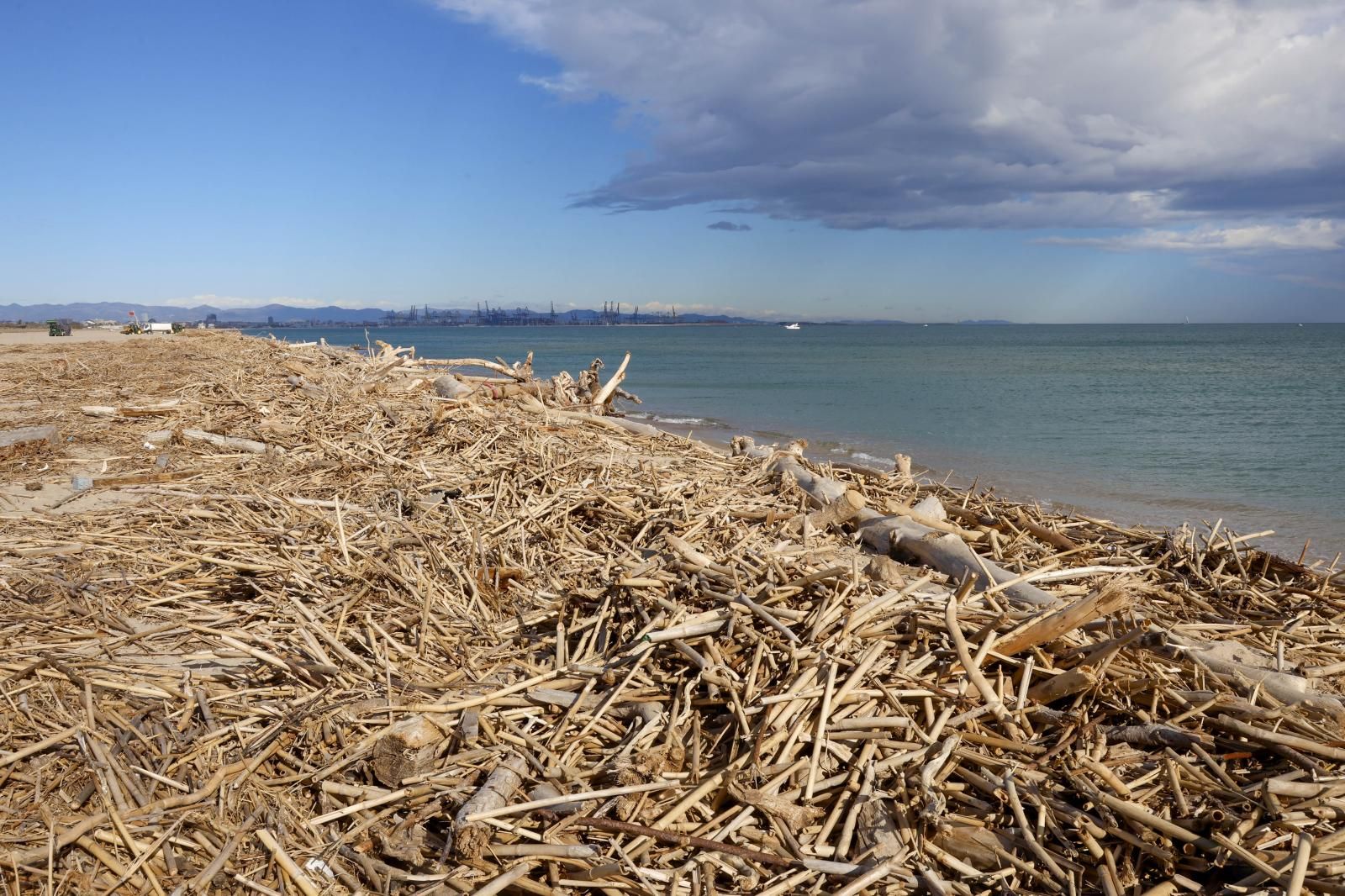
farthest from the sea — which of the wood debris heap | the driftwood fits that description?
the driftwood

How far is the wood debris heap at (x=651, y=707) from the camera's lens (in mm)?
2680

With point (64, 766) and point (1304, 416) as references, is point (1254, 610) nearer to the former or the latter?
point (64, 766)

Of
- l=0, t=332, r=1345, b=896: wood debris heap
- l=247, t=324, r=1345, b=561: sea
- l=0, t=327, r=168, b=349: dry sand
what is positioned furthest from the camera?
l=0, t=327, r=168, b=349: dry sand

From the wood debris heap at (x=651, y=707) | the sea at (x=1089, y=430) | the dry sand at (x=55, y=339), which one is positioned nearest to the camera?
the wood debris heap at (x=651, y=707)

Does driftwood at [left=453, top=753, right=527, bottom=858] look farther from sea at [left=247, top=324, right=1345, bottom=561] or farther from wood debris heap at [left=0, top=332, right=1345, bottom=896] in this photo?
sea at [left=247, top=324, right=1345, bottom=561]

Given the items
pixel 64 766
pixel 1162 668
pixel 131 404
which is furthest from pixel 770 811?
pixel 131 404

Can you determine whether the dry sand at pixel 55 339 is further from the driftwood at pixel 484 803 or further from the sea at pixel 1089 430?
the driftwood at pixel 484 803

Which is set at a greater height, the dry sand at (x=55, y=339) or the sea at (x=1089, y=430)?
the dry sand at (x=55, y=339)

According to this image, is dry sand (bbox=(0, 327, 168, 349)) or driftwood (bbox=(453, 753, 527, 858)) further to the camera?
dry sand (bbox=(0, 327, 168, 349))

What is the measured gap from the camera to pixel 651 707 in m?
3.27

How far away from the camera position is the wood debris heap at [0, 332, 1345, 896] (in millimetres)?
2680

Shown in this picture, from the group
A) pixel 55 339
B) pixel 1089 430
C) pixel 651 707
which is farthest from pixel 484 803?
pixel 55 339

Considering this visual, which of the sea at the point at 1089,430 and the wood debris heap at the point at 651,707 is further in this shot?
the sea at the point at 1089,430

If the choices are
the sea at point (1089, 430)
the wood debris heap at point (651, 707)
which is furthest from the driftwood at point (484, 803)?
the sea at point (1089, 430)
